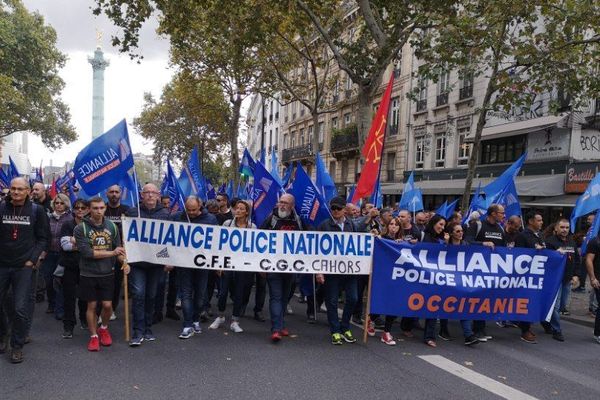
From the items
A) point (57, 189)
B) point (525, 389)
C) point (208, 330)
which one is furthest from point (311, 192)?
point (57, 189)

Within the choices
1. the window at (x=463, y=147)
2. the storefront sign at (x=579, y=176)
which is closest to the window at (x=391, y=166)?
the window at (x=463, y=147)

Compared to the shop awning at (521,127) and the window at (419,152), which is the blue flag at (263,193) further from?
the window at (419,152)

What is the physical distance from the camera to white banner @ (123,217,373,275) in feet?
19.2

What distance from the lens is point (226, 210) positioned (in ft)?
28.2

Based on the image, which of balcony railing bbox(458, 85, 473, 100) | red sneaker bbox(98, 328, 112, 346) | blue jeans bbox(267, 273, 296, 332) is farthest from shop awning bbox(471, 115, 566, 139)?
red sneaker bbox(98, 328, 112, 346)

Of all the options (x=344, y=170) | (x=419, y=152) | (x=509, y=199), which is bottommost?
(x=509, y=199)

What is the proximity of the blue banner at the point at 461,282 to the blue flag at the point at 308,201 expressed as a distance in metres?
1.04

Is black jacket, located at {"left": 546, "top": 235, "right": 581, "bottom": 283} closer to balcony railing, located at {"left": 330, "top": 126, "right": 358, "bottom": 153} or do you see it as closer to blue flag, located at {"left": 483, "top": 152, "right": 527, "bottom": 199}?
blue flag, located at {"left": 483, "top": 152, "right": 527, "bottom": 199}

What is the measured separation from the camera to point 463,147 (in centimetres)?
2195

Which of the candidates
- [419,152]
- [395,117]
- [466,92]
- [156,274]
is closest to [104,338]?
[156,274]

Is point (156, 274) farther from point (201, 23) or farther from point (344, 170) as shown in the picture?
point (344, 170)

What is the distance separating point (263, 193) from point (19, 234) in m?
3.33

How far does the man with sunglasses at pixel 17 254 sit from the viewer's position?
4820 millimetres

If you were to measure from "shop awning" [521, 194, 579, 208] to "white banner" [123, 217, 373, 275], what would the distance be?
37.2ft
